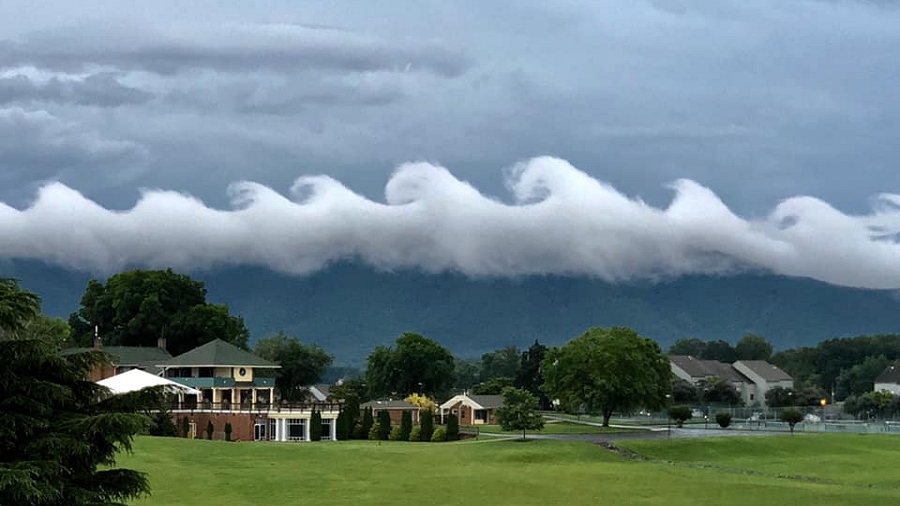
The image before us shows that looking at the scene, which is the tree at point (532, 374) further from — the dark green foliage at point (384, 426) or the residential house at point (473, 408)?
the dark green foliage at point (384, 426)

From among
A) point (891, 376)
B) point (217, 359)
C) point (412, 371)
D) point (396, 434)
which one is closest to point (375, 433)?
point (396, 434)

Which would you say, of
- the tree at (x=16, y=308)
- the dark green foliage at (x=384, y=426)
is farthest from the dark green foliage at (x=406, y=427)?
the tree at (x=16, y=308)

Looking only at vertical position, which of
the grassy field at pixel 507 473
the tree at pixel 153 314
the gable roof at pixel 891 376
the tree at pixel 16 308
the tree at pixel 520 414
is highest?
the tree at pixel 153 314

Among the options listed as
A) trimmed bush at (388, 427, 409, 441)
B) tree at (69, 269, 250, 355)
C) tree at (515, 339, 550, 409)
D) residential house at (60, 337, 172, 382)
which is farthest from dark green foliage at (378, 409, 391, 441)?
tree at (515, 339, 550, 409)

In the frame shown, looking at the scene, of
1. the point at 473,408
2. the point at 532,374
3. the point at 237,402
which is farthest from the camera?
the point at 532,374

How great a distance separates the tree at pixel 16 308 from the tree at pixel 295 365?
335ft

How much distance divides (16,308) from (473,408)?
9636 centimetres

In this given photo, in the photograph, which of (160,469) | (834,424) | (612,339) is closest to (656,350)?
(612,339)

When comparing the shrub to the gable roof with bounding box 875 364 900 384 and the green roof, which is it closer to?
the green roof

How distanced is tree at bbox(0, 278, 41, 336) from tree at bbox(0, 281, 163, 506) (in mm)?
17

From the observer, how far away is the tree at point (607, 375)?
306ft

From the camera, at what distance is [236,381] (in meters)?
92.5

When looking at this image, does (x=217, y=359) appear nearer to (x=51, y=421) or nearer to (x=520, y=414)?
(x=520, y=414)

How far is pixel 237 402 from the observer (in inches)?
3575
